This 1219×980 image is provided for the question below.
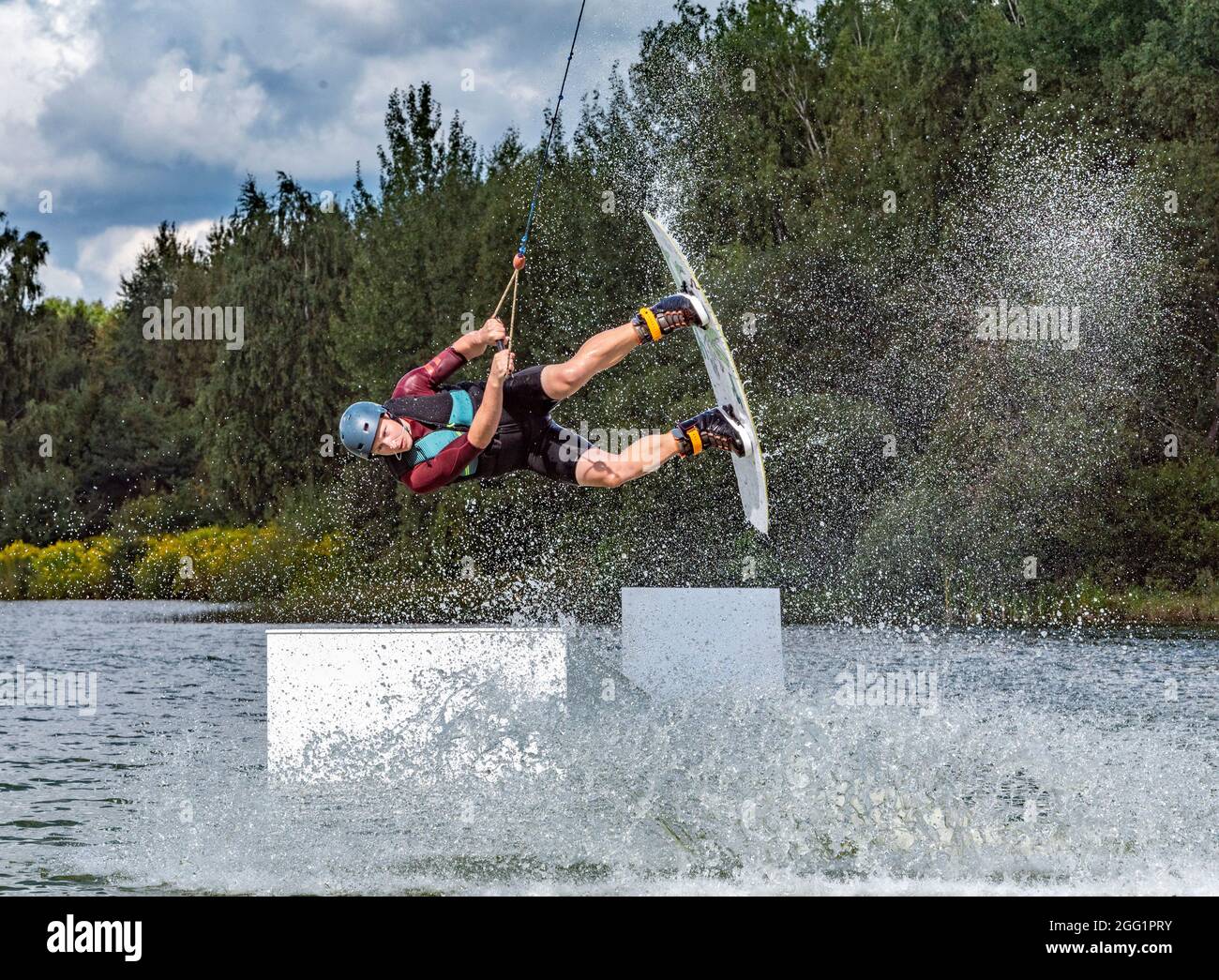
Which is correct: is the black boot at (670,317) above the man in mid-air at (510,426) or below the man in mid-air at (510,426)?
above

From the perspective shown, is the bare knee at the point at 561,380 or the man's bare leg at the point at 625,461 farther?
the man's bare leg at the point at 625,461

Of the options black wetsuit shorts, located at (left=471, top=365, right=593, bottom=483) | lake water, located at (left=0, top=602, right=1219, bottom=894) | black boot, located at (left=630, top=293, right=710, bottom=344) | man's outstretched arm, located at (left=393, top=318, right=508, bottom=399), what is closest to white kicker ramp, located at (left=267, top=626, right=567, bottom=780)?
lake water, located at (left=0, top=602, right=1219, bottom=894)

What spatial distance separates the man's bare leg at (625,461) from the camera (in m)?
7.47

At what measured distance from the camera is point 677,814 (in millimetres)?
8047

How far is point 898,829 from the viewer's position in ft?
25.5

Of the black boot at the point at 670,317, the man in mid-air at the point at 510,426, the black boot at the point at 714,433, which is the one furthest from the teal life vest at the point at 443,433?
the black boot at the point at 714,433

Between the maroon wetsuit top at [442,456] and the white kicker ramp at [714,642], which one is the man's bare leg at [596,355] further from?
the white kicker ramp at [714,642]

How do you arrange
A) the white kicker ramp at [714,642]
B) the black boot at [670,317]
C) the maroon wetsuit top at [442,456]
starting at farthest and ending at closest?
1. the white kicker ramp at [714,642]
2. the maroon wetsuit top at [442,456]
3. the black boot at [670,317]

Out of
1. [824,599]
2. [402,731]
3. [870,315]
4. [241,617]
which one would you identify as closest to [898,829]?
[402,731]

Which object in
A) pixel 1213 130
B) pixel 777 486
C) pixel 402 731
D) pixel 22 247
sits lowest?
pixel 402 731

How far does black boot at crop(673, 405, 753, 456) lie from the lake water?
1.91 m
